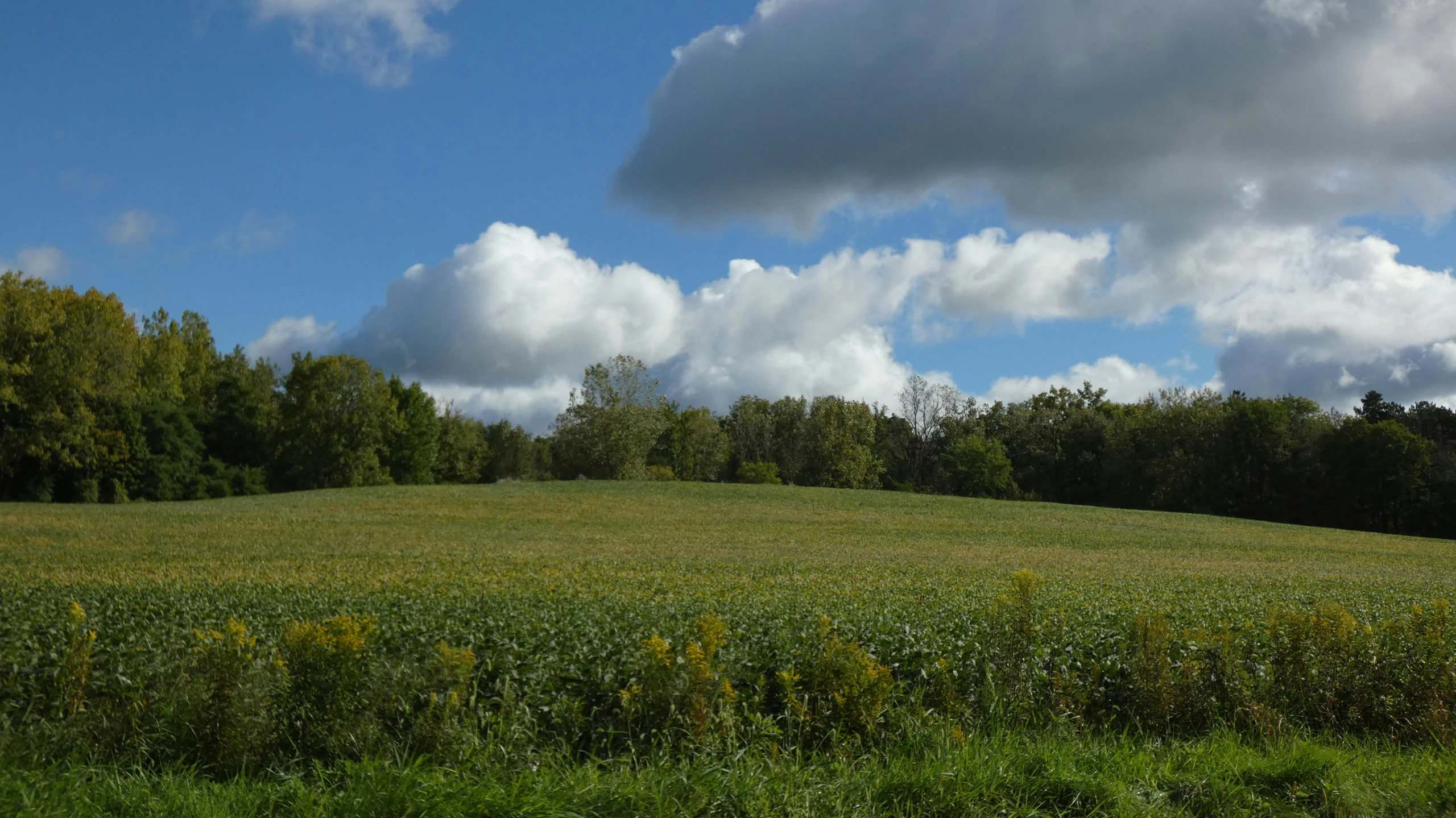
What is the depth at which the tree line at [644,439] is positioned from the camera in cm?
4394

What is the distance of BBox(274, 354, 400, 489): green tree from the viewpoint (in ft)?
191

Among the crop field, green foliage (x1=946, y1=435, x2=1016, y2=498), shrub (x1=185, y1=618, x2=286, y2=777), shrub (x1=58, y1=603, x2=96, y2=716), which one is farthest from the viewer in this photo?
green foliage (x1=946, y1=435, x2=1016, y2=498)

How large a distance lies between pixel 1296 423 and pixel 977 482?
70.6ft

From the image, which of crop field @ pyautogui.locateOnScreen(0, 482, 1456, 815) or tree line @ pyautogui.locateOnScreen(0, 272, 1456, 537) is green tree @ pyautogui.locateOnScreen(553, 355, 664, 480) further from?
crop field @ pyautogui.locateOnScreen(0, 482, 1456, 815)

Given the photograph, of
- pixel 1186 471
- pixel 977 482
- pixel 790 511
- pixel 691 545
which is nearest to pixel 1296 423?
pixel 1186 471

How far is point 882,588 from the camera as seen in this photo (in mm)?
13766

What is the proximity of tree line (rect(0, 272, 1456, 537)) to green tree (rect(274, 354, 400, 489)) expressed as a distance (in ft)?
0.40

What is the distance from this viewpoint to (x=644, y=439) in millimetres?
61750

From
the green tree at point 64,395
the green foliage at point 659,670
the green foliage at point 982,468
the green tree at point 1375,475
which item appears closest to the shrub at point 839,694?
the green foliage at point 659,670

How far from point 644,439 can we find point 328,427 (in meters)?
20.7

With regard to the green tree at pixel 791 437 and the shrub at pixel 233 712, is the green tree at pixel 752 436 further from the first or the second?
the shrub at pixel 233 712

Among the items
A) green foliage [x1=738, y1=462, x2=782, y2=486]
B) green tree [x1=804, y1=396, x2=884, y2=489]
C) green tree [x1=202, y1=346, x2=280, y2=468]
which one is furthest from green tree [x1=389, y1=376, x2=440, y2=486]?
green tree [x1=804, y1=396, x2=884, y2=489]

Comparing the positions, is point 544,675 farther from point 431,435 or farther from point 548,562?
point 431,435

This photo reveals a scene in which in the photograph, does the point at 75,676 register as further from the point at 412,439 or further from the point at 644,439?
the point at 412,439
